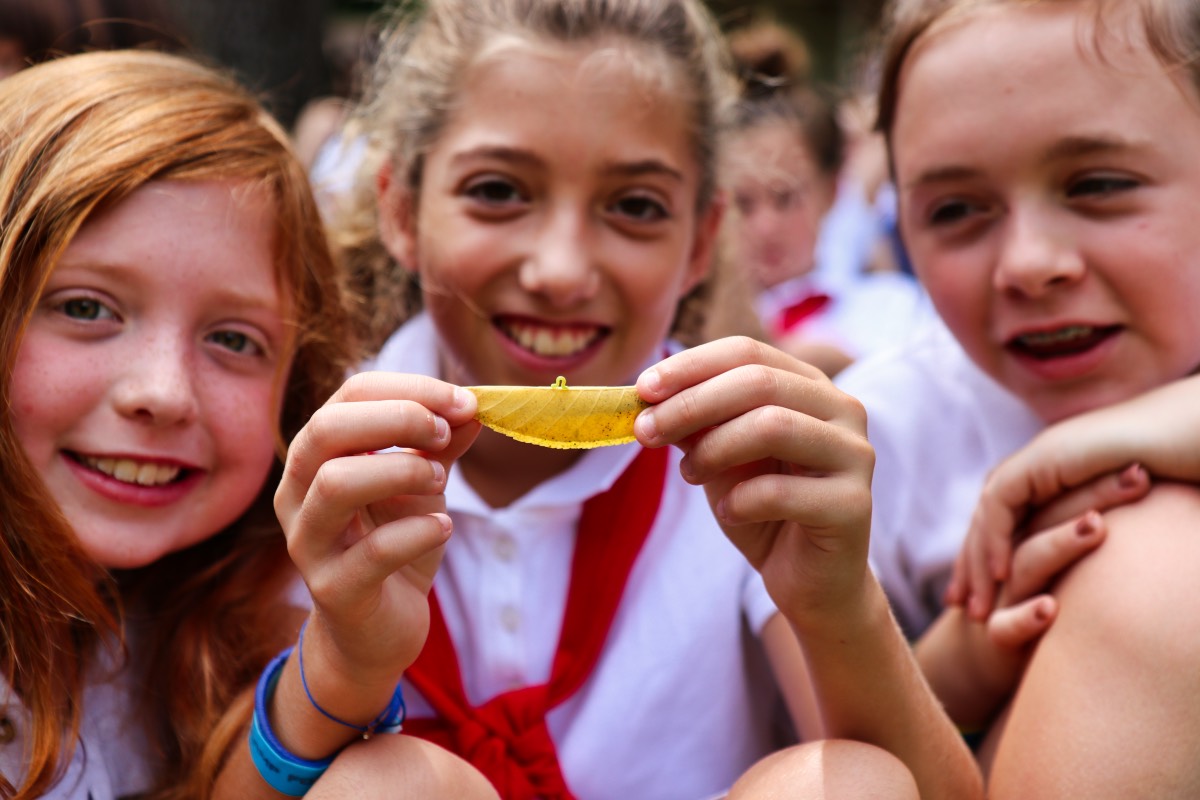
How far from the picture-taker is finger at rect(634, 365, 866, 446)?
55.9 inches

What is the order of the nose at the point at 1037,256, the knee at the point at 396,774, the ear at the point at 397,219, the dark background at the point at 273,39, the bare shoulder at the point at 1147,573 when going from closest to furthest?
the knee at the point at 396,774, the bare shoulder at the point at 1147,573, the nose at the point at 1037,256, the ear at the point at 397,219, the dark background at the point at 273,39

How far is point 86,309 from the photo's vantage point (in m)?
1.80

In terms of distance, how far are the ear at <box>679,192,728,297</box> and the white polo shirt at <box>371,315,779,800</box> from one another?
1.60ft

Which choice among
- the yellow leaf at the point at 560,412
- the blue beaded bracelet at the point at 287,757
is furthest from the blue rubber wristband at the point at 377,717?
the yellow leaf at the point at 560,412

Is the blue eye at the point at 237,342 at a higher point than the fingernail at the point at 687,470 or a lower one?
lower

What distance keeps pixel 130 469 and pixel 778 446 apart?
1022 millimetres

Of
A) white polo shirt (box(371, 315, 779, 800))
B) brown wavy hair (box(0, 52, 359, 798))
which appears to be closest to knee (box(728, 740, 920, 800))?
white polo shirt (box(371, 315, 779, 800))

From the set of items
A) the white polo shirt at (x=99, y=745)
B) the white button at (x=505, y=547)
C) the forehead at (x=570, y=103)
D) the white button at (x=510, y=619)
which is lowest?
the white polo shirt at (x=99, y=745)

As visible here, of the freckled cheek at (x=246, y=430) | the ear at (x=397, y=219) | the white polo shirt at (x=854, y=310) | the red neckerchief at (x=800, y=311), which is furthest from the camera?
the red neckerchief at (x=800, y=311)

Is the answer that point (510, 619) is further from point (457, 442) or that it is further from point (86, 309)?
point (86, 309)

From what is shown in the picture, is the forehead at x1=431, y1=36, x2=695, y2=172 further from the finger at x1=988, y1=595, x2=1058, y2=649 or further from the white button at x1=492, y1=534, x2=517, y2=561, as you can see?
the finger at x1=988, y1=595, x2=1058, y2=649

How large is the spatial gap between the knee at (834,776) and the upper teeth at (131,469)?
1015 millimetres

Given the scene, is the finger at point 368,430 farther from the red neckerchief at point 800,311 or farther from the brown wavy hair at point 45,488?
the red neckerchief at point 800,311

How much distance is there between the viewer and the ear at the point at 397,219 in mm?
2352
